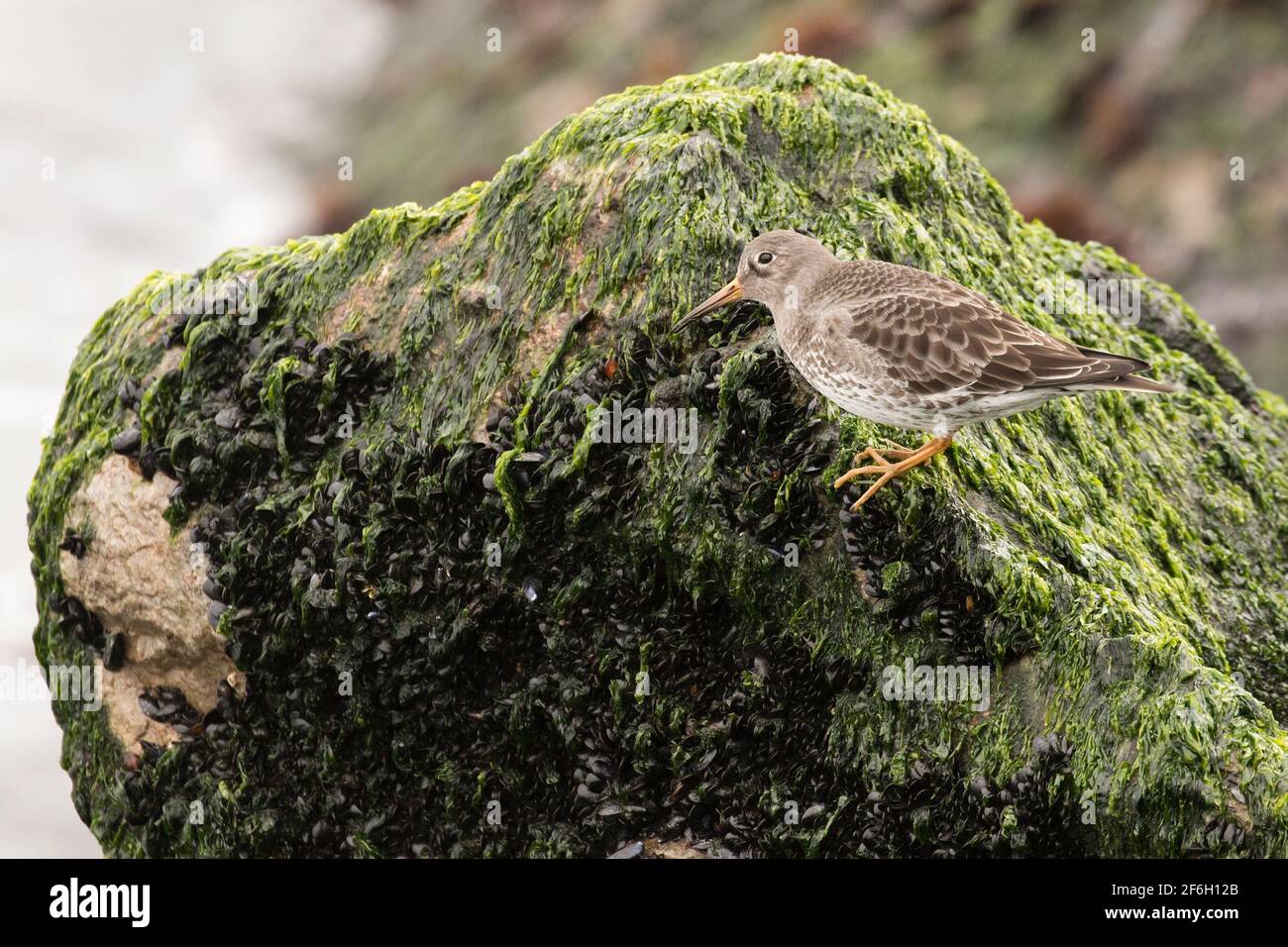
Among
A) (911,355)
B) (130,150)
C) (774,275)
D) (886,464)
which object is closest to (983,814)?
(886,464)

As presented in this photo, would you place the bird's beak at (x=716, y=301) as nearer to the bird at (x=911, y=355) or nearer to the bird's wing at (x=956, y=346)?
the bird at (x=911, y=355)

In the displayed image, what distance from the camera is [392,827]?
5.19 meters

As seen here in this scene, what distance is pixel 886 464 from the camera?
443 cm

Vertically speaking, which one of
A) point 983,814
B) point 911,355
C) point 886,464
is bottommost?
point 983,814

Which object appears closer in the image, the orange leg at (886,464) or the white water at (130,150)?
the orange leg at (886,464)

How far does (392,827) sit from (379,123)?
58.1 feet

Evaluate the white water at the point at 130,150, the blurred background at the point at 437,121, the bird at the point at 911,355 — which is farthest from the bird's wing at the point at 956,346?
the white water at the point at 130,150

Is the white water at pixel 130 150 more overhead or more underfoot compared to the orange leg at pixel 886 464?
more overhead

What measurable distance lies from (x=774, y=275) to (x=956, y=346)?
2.63 feet

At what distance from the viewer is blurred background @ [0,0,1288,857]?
12.2 m

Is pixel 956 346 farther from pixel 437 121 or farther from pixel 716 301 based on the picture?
pixel 437 121

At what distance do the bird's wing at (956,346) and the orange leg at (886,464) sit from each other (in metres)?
0.24

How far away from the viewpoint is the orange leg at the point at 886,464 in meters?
4.36

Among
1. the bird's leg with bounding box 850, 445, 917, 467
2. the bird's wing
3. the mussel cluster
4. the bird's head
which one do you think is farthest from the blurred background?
the mussel cluster
